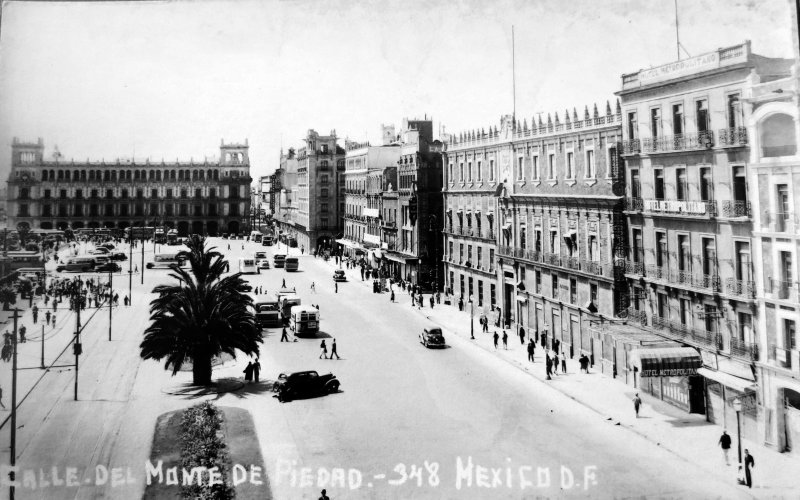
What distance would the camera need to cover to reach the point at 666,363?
20859mm

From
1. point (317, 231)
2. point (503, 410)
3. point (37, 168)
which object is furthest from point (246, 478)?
point (317, 231)

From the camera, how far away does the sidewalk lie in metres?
16.4

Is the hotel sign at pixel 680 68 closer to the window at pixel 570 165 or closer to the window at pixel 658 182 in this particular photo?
the window at pixel 658 182

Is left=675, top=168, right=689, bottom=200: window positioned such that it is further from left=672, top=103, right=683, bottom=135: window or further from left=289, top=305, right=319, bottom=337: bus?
left=289, top=305, right=319, bottom=337: bus

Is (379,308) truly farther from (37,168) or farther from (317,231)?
(317,231)

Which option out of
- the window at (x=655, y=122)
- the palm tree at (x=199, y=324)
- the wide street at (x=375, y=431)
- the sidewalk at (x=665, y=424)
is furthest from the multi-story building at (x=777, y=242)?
the palm tree at (x=199, y=324)

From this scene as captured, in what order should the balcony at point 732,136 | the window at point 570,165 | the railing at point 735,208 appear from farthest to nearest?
the window at point 570,165
the railing at point 735,208
the balcony at point 732,136

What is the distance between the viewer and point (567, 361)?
28891 millimetres

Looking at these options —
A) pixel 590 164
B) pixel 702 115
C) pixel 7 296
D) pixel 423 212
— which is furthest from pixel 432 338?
pixel 423 212

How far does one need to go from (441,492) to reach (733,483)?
8.25 m

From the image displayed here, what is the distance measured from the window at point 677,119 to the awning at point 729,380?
9.24m

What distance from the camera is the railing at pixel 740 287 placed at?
19.1m

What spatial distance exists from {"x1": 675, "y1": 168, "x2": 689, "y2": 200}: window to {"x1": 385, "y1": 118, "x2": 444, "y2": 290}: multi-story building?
2723 centimetres

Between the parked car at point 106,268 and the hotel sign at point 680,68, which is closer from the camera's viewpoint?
the hotel sign at point 680,68
